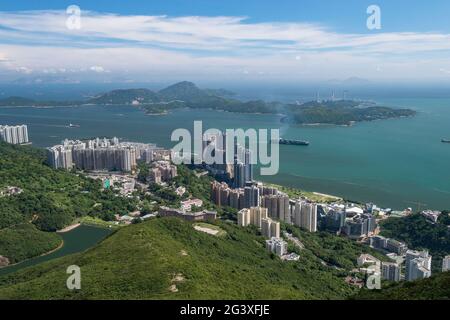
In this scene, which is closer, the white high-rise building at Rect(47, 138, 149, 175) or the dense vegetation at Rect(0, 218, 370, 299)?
the dense vegetation at Rect(0, 218, 370, 299)

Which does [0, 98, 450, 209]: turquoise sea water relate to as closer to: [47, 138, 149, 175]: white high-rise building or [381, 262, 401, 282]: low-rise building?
[381, 262, 401, 282]: low-rise building

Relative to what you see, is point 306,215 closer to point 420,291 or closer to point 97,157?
point 420,291

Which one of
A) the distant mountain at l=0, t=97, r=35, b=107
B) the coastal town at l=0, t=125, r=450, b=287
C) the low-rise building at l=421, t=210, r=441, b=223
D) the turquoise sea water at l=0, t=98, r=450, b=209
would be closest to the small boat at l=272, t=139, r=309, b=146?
the turquoise sea water at l=0, t=98, r=450, b=209

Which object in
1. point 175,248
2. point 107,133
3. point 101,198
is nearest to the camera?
point 175,248
